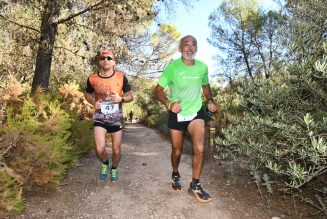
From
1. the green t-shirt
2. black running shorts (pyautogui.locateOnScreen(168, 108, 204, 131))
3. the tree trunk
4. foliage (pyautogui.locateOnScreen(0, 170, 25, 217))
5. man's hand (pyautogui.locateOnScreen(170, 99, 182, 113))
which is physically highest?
the tree trunk

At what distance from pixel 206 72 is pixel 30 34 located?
7.75 metres

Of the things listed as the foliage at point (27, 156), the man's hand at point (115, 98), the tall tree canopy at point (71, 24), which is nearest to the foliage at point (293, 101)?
the man's hand at point (115, 98)

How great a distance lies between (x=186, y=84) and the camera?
4.84 metres

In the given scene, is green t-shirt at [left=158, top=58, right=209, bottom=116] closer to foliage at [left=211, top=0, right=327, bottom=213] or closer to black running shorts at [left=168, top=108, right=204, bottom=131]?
black running shorts at [left=168, top=108, right=204, bottom=131]

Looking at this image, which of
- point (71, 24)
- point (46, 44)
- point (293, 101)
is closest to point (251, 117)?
point (293, 101)

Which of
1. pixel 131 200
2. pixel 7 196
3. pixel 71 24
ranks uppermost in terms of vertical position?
pixel 71 24

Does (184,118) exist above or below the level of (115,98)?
below

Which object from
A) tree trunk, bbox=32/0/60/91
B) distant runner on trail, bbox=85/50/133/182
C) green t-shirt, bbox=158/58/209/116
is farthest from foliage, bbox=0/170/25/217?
tree trunk, bbox=32/0/60/91

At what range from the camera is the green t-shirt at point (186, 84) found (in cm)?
485

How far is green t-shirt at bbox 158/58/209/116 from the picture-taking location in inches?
191

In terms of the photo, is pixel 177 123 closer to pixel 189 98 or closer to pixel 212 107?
pixel 189 98

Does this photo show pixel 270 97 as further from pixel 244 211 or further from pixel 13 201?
pixel 13 201

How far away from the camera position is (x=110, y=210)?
15.1 ft

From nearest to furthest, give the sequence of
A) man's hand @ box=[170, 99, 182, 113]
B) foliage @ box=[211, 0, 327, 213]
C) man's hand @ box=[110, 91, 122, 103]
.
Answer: foliage @ box=[211, 0, 327, 213] < man's hand @ box=[170, 99, 182, 113] < man's hand @ box=[110, 91, 122, 103]
